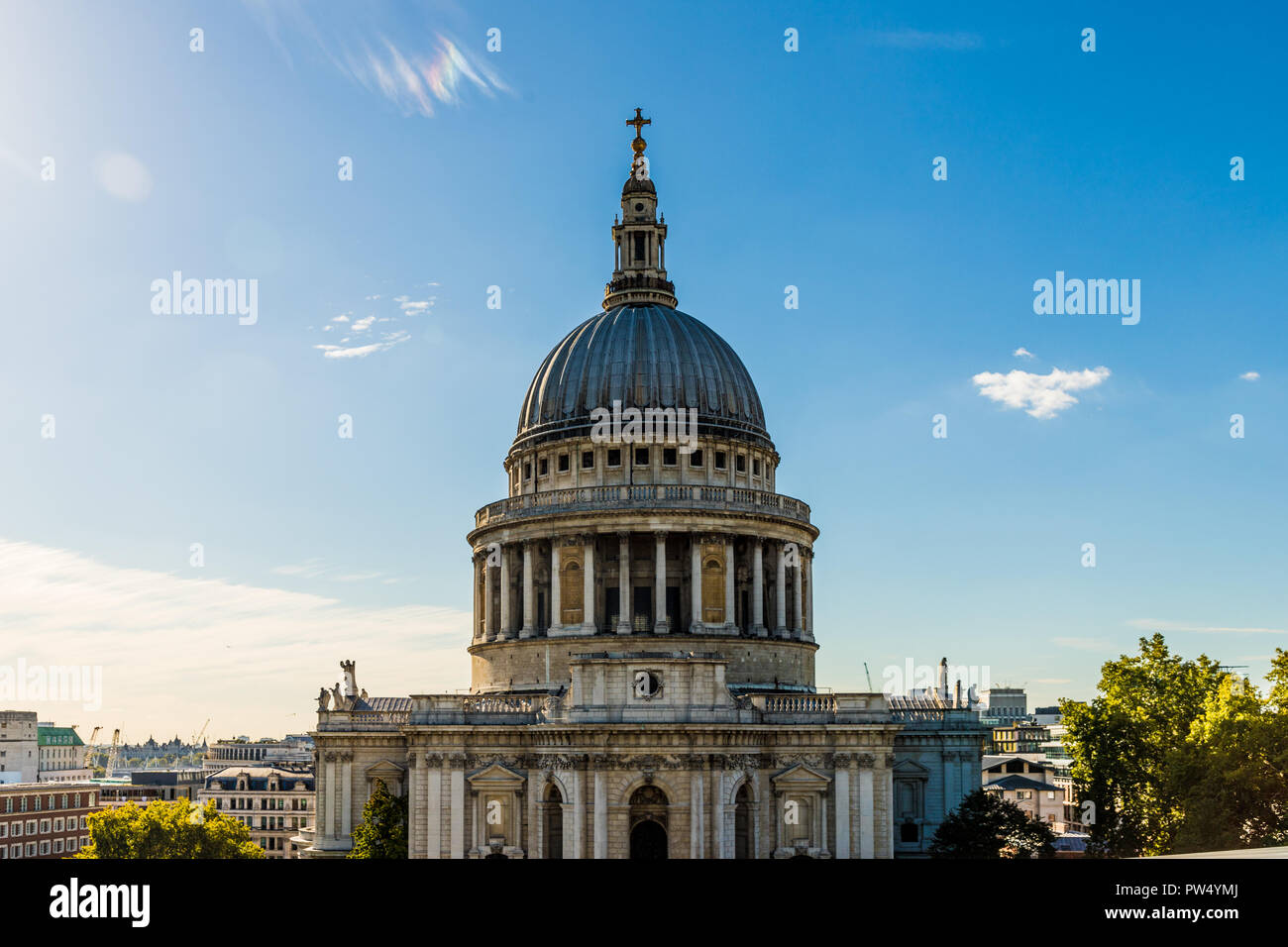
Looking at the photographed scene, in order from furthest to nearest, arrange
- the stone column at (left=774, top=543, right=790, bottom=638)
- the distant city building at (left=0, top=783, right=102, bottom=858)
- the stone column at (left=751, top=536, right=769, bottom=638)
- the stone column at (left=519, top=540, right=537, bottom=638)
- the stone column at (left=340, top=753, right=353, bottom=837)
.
Result: the distant city building at (left=0, top=783, right=102, bottom=858), the stone column at (left=774, top=543, right=790, bottom=638), the stone column at (left=519, top=540, right=537, bottom=638), the stone column at (left=751, top=536, right=769, bottom=638), the stone column at (left=340, top=753, right=353, bottom=837)

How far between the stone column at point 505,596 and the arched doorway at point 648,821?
1968cm

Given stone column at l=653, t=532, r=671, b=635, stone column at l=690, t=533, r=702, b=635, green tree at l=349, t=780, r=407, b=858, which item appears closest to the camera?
green tree at l=349, t=780, r=407, b=858

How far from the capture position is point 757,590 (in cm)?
8556

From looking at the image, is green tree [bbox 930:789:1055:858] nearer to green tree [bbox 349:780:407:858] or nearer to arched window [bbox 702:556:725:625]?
arched window [bbox 702:556:725:625]

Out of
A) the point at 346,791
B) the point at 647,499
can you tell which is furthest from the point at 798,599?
the point at 346,791

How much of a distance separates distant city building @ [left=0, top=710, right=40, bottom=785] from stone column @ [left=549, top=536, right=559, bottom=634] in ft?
443

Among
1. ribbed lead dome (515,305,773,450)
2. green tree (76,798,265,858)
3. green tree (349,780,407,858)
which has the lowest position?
green tree (76,798,265,858)

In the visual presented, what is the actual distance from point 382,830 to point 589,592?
18387 millimetres

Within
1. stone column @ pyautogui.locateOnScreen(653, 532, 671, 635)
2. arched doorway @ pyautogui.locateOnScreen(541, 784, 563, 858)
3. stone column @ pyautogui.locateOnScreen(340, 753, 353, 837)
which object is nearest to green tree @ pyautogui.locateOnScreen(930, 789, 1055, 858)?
stone column @ pyautogui.locateOnScreen(653, 532, 671, 635)

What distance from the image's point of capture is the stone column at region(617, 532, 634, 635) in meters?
82.7

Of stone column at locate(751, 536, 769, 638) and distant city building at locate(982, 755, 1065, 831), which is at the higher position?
stone column at locate(751, 536, 769, 638)

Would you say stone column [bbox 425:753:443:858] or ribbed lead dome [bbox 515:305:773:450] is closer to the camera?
stone column [bbox 425:753:443:858]

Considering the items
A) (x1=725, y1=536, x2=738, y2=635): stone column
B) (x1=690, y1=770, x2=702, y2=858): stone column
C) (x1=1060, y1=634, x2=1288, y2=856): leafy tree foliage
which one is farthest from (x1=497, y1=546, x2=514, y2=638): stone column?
(x1=1060, y1=634, x2=1288, y2=856): leafy tree foliage
